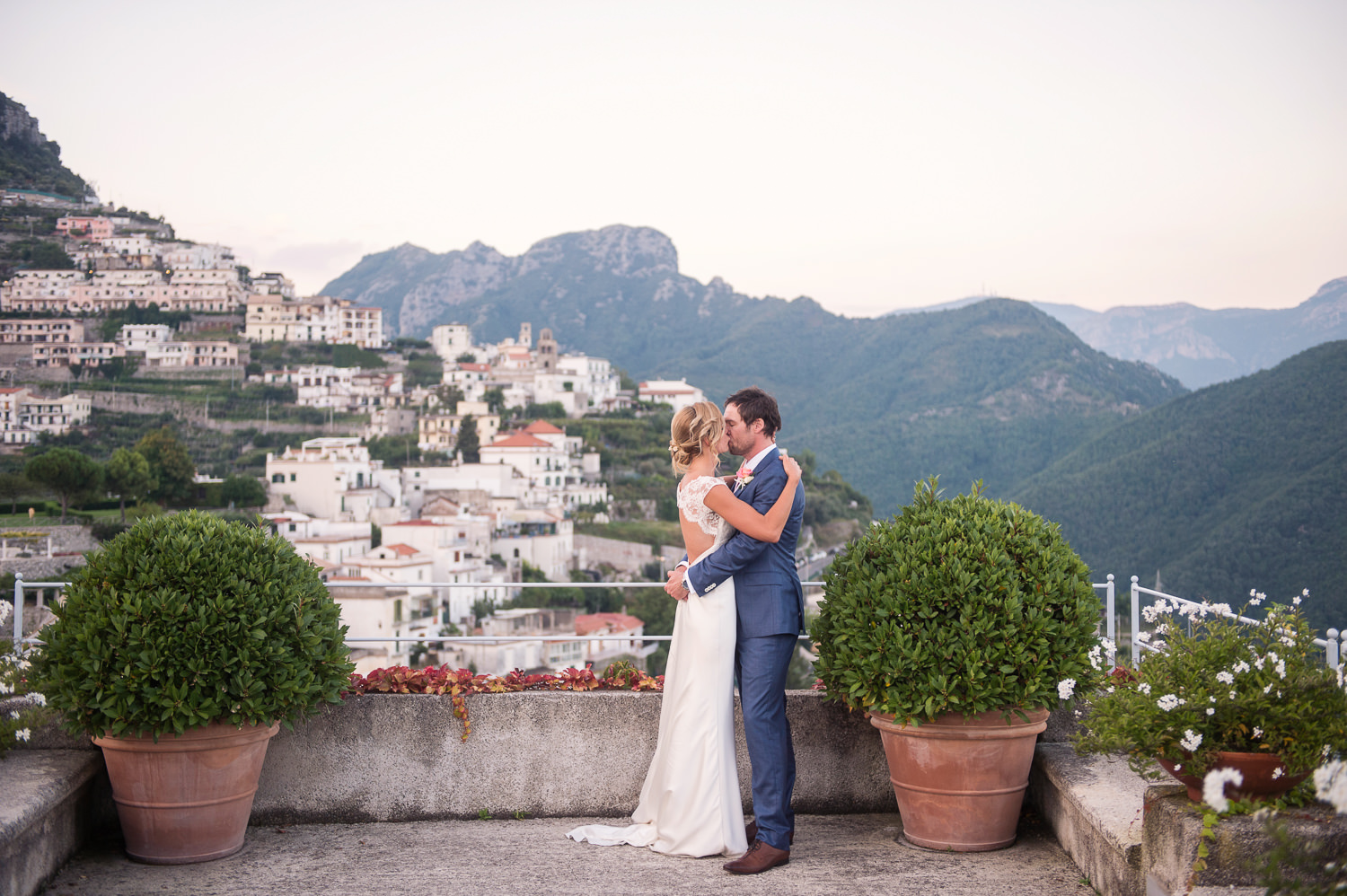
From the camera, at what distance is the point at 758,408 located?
336 cm

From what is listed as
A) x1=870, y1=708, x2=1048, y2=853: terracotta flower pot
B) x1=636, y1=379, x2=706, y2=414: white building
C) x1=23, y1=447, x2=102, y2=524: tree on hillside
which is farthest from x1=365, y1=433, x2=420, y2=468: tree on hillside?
x1=870, y1=708, x2=1048, y2=853: terracotta flower pot

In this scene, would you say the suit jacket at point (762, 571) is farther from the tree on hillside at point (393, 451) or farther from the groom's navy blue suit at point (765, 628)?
the tree on hillside at point (393, 451)

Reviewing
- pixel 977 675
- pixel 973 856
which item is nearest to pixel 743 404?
pixel 977 675

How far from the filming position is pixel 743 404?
11.1ft

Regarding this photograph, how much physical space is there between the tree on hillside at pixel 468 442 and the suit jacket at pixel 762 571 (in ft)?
255

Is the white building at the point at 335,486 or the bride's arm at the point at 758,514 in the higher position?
the bride's arm at the point at 758,514

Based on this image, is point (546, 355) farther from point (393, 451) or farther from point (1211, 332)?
point (1211, 332)

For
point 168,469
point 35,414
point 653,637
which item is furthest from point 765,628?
Result: point 35,414

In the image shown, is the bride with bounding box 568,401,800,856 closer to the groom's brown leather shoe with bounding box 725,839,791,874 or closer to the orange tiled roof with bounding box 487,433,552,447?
the groom's brown leather shoe with bounding box 725,839,791,874

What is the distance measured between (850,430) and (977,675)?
115329mm

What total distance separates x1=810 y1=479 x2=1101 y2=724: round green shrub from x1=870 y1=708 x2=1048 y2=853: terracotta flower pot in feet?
0.24

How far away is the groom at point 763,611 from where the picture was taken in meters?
3.25

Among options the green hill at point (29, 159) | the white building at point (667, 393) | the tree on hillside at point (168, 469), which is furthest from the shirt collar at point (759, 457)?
the green hill at point (29, 159)

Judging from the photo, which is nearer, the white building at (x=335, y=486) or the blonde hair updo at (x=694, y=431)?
the blonde hair updo at (x=694, y=431)
